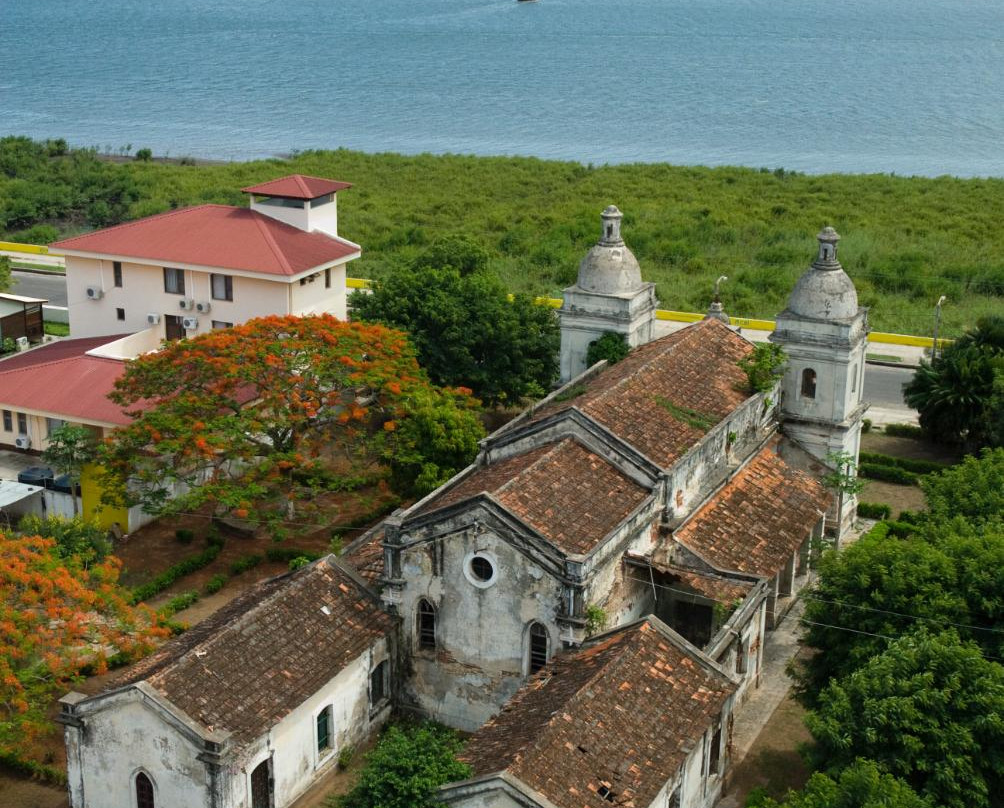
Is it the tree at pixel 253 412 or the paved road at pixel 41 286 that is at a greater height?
the tree at pixel 253 412

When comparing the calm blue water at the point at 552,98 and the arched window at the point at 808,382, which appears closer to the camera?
the arched window at the point at 808,382

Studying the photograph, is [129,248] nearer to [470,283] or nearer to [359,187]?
[470,283]

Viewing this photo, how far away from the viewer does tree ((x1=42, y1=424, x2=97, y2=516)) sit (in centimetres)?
4059

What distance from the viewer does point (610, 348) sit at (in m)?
42.2

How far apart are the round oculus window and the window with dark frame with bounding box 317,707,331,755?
4.43 meters

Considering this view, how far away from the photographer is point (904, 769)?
2461 cm

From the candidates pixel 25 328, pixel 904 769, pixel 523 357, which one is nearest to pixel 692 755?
pixel 904 769

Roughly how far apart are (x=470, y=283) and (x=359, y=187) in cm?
5135

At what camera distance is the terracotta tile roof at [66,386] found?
43344mm

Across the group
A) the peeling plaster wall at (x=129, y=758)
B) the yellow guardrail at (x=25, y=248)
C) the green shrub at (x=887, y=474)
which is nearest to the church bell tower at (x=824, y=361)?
the green shrub at (x=887, y=474)

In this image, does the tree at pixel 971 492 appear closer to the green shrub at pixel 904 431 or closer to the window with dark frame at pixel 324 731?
the window with dark frame at pixel 324 731

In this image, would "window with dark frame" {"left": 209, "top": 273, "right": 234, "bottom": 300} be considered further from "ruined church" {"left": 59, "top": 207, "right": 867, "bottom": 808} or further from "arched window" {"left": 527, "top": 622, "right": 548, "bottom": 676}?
"arched window" {"left": 527, "top": 622, "right": 548, "bottom": 676}

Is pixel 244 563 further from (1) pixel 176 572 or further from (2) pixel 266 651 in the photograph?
(2) pixel 266 651

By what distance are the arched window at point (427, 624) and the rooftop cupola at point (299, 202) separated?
2444cm
